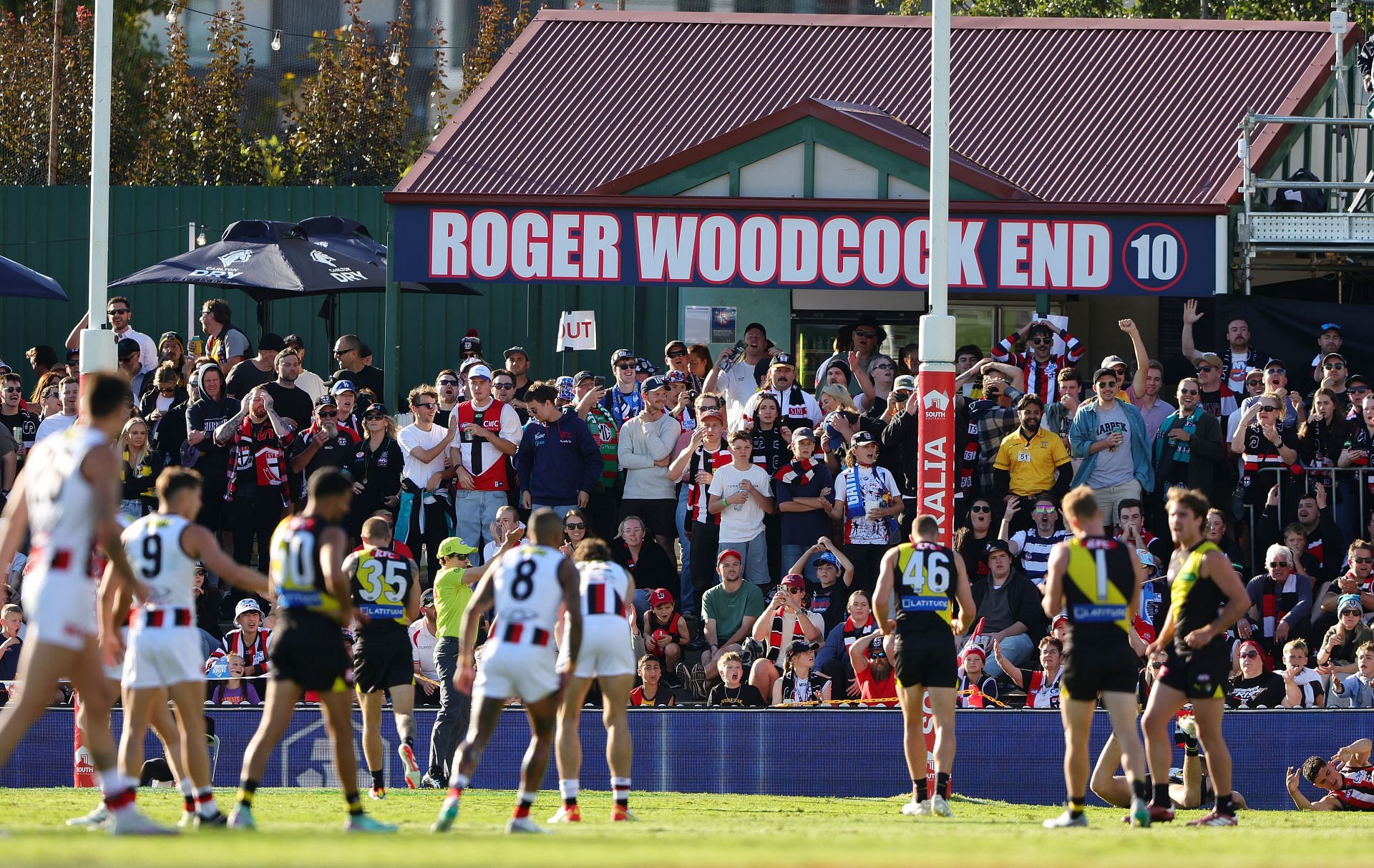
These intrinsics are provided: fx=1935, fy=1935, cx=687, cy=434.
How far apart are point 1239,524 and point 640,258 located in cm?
601

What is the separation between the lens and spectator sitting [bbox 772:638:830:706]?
15.4 meters

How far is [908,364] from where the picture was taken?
59.7 feet

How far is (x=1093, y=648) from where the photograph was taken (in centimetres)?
1071

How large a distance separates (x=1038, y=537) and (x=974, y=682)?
165 centimetres

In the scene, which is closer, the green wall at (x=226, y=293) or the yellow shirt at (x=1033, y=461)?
the yellow shirt at (x=1033, y=461)

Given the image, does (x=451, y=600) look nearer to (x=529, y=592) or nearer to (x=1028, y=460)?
(x=529, y=592)

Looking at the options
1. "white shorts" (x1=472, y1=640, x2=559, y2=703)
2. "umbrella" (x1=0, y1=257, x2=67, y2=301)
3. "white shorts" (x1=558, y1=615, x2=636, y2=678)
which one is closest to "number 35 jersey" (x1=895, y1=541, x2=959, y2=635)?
"white shorts" (x1=558, y1=615, x2=636, y2=678)

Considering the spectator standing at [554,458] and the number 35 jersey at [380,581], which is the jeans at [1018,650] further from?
the number 35 jersey at [380,581]

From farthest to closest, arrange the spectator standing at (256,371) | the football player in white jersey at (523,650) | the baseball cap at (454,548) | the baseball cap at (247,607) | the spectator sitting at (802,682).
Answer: the spectator standing at (256,371) < the baseball cap at (247,607) < the spectator sitting at (802,682) < the baseball cap at (454,548) < the football player in white jersey at (523,650)

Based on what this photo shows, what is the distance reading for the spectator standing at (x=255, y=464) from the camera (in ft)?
55.0

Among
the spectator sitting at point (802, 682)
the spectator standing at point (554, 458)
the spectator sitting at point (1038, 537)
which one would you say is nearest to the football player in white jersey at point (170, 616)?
the spectator sitting at point (802, 682)

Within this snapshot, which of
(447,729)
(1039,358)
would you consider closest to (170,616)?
(447,729)

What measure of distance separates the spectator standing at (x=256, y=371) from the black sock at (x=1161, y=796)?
31.3 feet

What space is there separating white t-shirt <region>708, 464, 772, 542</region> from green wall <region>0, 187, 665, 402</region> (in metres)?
7.83
